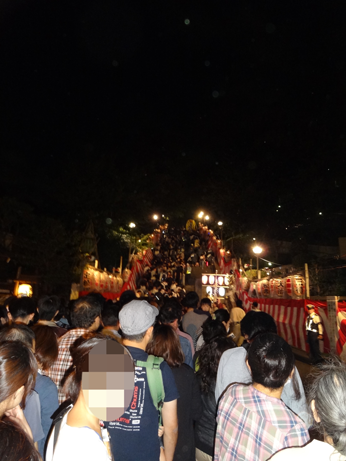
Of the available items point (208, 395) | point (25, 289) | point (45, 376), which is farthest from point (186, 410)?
point (25, 289)

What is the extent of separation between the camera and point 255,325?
349cm

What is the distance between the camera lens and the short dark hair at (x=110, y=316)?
4496mm

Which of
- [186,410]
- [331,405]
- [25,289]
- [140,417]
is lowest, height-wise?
[186,410]

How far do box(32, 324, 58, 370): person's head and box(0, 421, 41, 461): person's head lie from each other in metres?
1.91

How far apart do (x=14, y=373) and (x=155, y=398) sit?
1.05 metres

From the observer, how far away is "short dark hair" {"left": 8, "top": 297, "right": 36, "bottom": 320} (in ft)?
15.1

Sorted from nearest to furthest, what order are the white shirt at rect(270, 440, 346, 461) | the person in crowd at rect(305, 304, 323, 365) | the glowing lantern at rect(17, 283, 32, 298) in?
1. the white shirt at rect(270, 440, 346, 461)
2. the person in crowd at rect(305, 304, 323, 365)
3. the glowing lantern at rect(17, 283, 32, 298)

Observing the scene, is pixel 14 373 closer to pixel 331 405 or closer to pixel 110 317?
pixel 331 405

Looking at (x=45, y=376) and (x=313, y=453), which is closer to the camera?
(x=313, y=453)

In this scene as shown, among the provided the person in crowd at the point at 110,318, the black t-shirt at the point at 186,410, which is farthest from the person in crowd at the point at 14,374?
the person in crowd at the point at 110,318

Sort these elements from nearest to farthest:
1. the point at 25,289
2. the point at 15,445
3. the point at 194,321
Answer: the point at 15,445 < the point at 194,321 < the point at 25,289

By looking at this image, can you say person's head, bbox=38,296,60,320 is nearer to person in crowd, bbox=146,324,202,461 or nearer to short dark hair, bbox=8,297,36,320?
short dark hair, bbox=8,297,36,320

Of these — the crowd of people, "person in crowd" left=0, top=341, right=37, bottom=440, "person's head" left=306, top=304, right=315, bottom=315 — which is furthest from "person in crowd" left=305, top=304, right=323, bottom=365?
"person in crowd" left=0, top=341, right=37, bottom=440

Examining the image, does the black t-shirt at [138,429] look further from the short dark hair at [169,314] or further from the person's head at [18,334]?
the short dark hair at [169,314]
